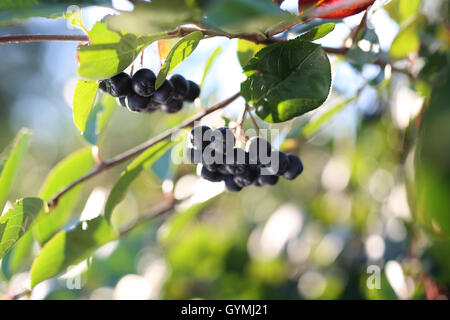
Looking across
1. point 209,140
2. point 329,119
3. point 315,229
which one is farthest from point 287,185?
point 209,140

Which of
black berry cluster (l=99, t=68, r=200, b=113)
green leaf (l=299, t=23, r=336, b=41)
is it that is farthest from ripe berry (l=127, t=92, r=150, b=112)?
green leaf (l=299, t=23, r=336, b=41)

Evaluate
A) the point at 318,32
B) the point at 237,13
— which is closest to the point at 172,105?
the point at 318,32

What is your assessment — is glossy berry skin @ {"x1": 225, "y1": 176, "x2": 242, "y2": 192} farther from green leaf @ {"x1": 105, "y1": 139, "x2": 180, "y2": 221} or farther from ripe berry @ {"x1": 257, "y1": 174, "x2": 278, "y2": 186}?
green leaf @ {"x1": 105, "y1": 139, "x2": 180, "y2": 221}

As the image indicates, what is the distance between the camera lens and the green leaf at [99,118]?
1.20m

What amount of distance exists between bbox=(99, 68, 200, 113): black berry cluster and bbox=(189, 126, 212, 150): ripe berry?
10 cm

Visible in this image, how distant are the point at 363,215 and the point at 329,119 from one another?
0.80m

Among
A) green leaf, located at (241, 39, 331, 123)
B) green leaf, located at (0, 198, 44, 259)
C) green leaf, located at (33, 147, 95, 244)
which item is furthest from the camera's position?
green leaf, located at (33, 147, 95, 244)

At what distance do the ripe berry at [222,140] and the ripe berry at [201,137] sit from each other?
0.02 meters

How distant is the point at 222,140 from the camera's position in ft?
2.79

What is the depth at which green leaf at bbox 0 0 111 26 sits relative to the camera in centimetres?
56

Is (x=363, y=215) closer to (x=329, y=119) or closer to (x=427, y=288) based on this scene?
(x=427, y=288)

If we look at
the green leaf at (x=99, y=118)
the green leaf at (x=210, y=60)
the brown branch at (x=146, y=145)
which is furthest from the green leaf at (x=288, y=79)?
the green leaf at (x=99, y=118)

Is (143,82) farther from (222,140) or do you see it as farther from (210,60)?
(210,60)

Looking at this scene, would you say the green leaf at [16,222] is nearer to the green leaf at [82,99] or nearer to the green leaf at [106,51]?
the green leaf at [82,99]
